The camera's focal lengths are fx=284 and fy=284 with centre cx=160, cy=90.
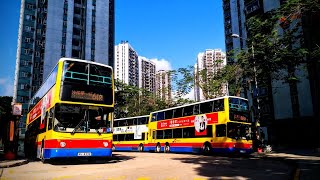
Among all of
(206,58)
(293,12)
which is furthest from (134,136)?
(206,58)

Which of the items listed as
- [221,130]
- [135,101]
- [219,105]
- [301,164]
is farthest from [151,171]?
[135,101]

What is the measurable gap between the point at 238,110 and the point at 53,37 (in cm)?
4945

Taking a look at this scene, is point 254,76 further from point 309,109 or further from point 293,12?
point 309,109

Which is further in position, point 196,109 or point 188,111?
point 188,111

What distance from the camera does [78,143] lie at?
40.5 ft

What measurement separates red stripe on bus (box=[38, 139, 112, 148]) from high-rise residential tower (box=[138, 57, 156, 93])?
56.9 metres

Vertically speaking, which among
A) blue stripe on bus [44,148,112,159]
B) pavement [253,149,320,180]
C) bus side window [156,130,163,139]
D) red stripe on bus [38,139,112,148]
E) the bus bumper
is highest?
bus side window [156,130,163,139]

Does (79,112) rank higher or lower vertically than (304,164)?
higher

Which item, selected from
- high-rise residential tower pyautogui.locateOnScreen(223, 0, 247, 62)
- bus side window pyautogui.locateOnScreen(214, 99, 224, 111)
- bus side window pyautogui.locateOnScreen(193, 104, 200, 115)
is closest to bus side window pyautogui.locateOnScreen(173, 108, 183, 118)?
bus side window pyautogui.locateOnScreen(193, 104, 200, 115)

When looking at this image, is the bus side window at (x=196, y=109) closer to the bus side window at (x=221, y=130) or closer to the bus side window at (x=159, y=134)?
the bus side window at (x=221, y=130)

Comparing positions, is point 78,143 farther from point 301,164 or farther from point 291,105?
point 291,105

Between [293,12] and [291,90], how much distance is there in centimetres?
2482

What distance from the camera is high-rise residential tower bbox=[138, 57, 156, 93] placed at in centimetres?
7181

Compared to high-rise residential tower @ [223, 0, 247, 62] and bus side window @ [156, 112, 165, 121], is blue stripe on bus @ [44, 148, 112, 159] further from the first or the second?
high-rise residential tower @ [223, 0, 247, 62]
